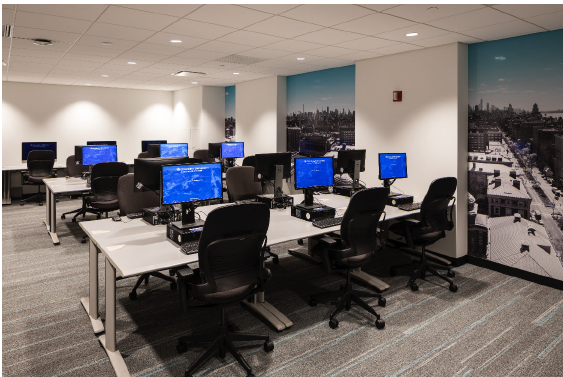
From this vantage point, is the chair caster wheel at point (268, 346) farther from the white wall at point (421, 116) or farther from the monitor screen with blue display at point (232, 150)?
the monitor screen with blue display at point (232, 150)

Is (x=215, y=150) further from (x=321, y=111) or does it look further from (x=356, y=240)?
(x=356, y=240)

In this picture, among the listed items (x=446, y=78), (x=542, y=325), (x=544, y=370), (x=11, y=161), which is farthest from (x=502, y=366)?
(x=11, y=161)

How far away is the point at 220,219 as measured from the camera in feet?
7.48

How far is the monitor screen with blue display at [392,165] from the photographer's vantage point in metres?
4.74

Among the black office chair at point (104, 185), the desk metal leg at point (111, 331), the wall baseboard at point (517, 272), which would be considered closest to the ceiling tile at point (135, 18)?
the black office chair at point (104, 185)

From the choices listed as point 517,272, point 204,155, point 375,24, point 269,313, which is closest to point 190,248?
point 269,313

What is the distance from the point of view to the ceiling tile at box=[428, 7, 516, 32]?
134 inches

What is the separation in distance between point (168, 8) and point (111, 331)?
2638 mm

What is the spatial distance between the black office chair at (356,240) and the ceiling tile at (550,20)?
2145 millimetres

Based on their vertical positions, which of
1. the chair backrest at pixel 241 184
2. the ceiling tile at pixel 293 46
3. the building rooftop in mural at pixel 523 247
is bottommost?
the building rooftop in mural at pixel 523 247

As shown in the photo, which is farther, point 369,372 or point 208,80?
point 208,80

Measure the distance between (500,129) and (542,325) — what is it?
2.17 metres

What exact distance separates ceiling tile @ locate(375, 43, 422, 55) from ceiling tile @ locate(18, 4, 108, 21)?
3.20 meters

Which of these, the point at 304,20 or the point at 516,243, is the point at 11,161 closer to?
the point at 304,20
